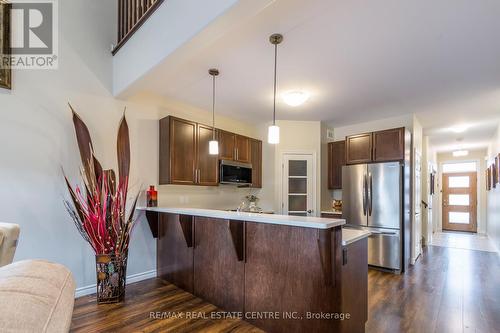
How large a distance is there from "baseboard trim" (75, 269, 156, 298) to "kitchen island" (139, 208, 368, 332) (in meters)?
0.81

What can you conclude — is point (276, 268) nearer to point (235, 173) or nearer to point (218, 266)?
point (218, 266)

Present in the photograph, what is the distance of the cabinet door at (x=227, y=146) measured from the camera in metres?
4.51

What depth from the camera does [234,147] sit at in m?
4.75

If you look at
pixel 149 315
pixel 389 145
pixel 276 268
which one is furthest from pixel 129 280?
pixel 389 145

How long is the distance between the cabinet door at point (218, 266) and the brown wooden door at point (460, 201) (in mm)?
9600

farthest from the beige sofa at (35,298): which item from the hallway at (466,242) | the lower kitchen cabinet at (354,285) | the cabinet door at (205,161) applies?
the hallway at (466,242)

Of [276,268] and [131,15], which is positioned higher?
[131,15]

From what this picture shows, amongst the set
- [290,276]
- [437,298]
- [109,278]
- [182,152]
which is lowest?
[437,298]

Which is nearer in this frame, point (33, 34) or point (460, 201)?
point (33, 34)

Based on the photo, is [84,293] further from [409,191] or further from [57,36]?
[409,191]

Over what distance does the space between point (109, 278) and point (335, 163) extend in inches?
A: 176

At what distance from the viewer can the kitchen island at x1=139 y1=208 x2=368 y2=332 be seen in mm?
1939

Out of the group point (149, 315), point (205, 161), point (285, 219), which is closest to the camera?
point (285, 219)

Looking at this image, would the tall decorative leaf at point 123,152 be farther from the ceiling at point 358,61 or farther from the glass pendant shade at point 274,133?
the glass pendant shade at point 274,133
